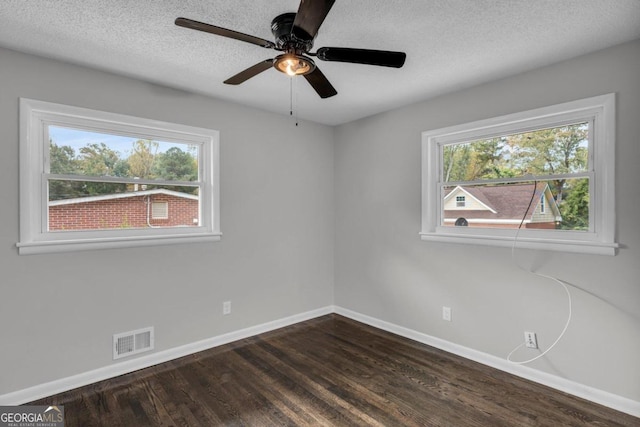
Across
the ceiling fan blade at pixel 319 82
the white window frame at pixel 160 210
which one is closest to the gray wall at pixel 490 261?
the ceiling fan blade at pixel 319 82

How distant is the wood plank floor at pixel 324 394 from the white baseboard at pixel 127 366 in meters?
0.06

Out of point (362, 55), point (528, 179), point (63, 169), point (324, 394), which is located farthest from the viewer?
point (528, 179)

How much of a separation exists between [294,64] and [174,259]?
205cm

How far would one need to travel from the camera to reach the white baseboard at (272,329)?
2248mm

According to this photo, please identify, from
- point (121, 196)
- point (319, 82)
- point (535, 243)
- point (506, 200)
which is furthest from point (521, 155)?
point (121, 196)

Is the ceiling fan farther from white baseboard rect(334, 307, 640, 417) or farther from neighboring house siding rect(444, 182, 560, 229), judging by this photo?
white baseboard rect(334, 307, 640, 417)

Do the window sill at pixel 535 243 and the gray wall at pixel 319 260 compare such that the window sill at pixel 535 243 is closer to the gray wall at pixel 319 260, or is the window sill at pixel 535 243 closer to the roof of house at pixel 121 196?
the gray wall at pixel 319 260

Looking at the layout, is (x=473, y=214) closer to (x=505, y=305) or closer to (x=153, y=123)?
(x=505, y=305)

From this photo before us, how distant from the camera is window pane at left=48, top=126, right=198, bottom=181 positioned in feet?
8.30

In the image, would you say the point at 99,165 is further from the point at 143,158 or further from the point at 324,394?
the point at 324,394

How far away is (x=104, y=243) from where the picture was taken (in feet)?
8.54

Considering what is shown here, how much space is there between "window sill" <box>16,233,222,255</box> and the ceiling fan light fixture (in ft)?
6.09

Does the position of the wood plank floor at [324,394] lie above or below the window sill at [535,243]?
below

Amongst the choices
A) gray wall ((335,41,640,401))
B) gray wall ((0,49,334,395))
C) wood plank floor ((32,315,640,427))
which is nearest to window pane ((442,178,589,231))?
gray wall ((335,41,640,401))
